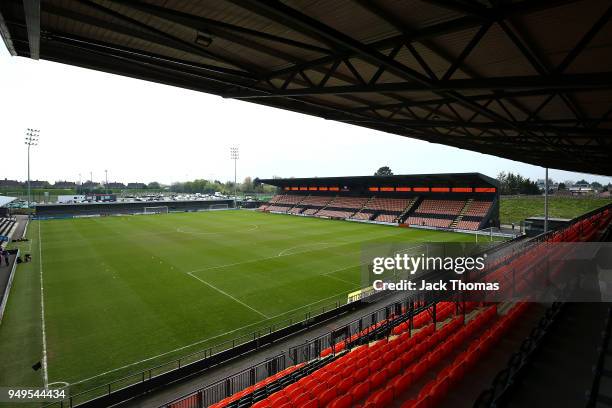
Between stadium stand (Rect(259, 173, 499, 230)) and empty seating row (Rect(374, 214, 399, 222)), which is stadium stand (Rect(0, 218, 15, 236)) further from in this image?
empty seating row (Rect(374, 214, 399, 222))

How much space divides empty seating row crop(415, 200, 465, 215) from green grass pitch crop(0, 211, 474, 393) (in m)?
10.3

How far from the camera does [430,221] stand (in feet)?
163

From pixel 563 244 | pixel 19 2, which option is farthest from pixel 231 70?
pixel 563 244

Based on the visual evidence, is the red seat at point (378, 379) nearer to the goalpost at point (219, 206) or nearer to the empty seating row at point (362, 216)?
the empty seating row at point (362, 216)

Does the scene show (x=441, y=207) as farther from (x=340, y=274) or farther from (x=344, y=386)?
(x=344, y=386)

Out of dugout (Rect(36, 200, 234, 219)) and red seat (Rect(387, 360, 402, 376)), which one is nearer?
red seat (Rect(387, 360, 402, 376))

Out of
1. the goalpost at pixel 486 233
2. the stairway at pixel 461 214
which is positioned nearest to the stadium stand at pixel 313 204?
the stairway at pixel 461 214

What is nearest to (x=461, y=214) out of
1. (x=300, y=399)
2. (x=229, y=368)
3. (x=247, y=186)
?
(x=229, y=368)

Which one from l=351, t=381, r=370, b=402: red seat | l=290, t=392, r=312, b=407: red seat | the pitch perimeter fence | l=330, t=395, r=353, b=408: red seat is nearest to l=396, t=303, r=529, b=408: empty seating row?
l=351, t=381, r=370, b=402: red seat

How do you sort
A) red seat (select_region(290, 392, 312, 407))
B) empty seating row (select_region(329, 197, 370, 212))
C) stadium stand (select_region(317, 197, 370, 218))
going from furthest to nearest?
empty seating row (select_region(329, 197, 370, 212)), stadium stand (select_region(317, 197, 370, 218)), red seat (select_region(290, 392, 312, 407))

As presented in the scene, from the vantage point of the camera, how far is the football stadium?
16.7 feet

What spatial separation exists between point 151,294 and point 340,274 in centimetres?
1330

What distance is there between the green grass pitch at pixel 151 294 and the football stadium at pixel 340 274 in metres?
0.14

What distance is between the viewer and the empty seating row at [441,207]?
5013cm
